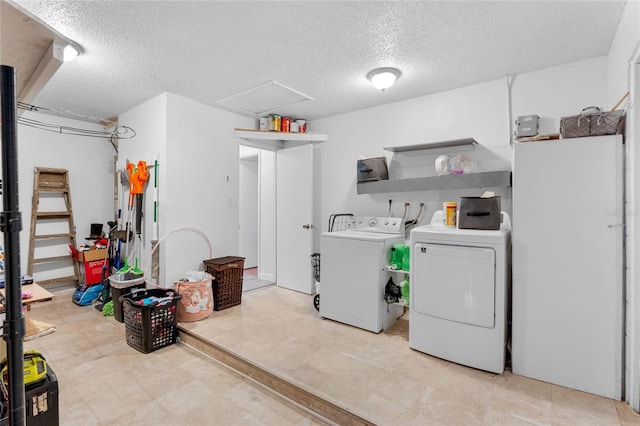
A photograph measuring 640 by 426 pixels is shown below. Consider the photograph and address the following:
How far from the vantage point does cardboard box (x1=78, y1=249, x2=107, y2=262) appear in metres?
3.90

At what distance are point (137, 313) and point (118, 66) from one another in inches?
87.3

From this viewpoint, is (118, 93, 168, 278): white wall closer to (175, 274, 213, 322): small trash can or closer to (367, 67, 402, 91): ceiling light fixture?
(175, 274, 213, 322): small trash can

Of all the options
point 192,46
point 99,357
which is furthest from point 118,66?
point 99,357

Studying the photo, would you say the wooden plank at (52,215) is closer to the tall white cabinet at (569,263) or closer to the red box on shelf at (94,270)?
the red box on shelf at (94,270)

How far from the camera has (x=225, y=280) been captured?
3508mm

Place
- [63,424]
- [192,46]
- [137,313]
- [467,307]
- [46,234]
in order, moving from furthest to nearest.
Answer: [46,234]
[137,313]
[192,46]
[467,307]
[63,424]

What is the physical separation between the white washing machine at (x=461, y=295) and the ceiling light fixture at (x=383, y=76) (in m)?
1.44

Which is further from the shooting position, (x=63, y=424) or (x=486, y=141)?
(x=486, y=141)

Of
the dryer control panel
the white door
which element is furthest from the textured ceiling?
the dryer control panel

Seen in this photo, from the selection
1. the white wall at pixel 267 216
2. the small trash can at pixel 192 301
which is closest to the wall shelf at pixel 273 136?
the white wall at pixel 267 216

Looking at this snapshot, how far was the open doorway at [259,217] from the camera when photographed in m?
4.75

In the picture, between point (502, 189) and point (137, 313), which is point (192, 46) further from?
point (502, 189)

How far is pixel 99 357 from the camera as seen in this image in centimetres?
257

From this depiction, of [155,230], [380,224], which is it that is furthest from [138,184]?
[380,224]
